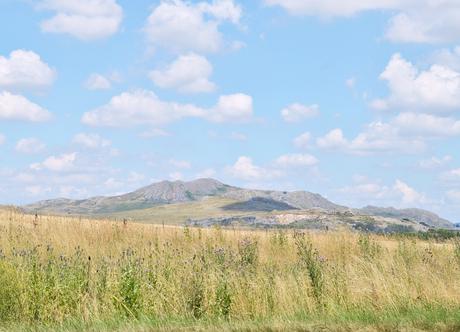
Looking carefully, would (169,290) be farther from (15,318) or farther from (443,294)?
(443,294)

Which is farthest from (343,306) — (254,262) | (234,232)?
(234,232)

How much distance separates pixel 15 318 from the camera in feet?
39.1

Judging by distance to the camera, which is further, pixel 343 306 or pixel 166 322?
pixel 343 306

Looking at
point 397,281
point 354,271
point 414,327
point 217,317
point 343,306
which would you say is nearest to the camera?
point 414,327

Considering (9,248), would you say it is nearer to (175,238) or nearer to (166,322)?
(175,238)

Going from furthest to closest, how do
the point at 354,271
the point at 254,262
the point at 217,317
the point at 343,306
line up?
1. the point at 254,262
2. the point at 354,271
3. the point at 343,306
4. the point at 217,317

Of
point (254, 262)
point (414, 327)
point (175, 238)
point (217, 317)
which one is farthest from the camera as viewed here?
point (175, 238)

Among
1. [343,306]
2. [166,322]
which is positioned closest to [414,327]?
[343,306]

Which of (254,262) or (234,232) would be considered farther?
(234,232)

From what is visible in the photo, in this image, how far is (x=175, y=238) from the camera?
894 inches

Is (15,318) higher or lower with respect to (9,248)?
lower

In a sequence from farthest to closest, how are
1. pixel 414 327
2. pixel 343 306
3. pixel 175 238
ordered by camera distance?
pixel 175 238 < pixel 343 306 < pixel 414 327

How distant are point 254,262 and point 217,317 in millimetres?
5916

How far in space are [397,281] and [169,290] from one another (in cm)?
508
